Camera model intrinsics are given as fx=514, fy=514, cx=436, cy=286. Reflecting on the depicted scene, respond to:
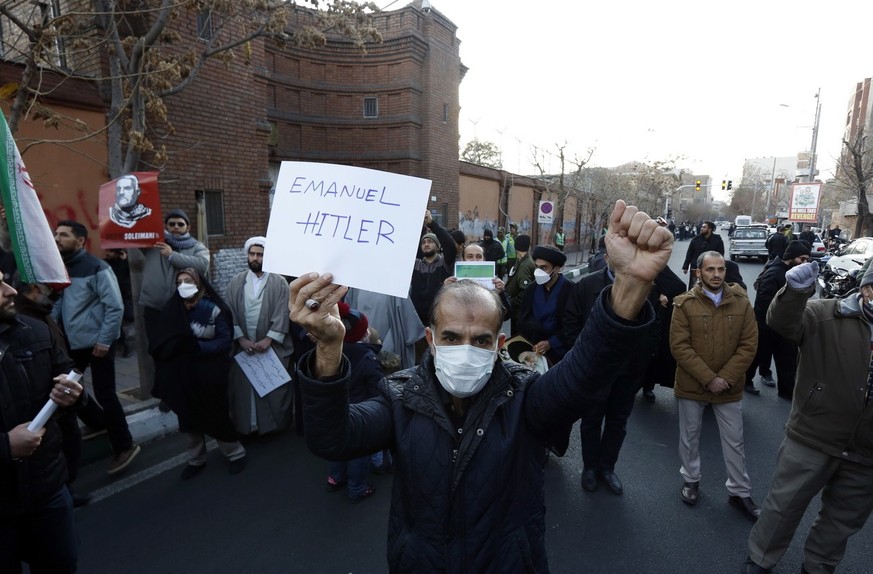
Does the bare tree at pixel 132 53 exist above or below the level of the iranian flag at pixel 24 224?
above

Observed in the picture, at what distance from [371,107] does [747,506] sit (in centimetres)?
1709

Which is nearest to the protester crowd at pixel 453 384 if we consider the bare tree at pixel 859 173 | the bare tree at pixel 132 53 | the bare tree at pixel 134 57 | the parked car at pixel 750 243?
the bare tree at pixel 134 57

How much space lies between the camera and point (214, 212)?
364 inches

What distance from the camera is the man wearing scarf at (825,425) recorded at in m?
2.64

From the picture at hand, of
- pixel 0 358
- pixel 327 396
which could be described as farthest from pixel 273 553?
pixel 327 396

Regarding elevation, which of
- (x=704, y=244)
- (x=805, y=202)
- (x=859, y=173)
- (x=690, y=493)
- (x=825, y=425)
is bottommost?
(x=690, y=493)

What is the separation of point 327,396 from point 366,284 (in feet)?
1.11

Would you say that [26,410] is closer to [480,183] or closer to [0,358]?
[0,358]

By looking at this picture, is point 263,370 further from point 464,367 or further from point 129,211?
point 464,367

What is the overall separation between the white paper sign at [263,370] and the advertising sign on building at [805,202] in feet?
75.0

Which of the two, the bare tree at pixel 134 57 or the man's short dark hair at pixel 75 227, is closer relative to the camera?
the man's short dark hair at pixel 75 227

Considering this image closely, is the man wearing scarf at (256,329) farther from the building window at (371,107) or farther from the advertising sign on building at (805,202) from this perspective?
the advertising sign on building at (805,202)

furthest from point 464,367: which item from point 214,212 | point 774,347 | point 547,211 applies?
point 547,211

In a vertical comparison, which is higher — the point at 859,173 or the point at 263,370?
the point at 859,173
